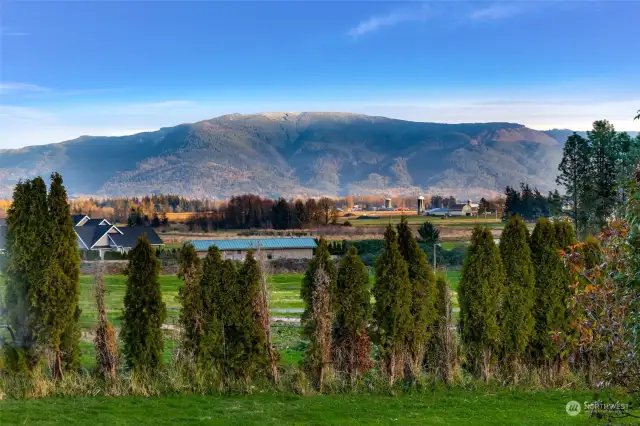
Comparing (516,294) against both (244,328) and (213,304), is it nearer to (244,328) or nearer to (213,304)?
(244,328)

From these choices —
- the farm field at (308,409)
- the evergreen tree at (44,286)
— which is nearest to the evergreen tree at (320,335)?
the farm field at (308,409)

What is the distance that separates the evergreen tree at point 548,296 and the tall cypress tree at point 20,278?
30.2ft

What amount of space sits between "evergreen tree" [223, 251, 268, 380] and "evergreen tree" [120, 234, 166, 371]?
120 cm

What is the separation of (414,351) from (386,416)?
8.47 feet

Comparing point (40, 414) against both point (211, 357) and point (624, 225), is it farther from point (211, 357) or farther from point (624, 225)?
point (624, 225)

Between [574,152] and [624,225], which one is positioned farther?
[574,152]

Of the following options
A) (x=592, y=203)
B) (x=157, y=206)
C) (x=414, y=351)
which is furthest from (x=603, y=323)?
(x=157, y=206)

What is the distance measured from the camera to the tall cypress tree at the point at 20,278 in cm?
1040

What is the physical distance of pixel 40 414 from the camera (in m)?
8.79

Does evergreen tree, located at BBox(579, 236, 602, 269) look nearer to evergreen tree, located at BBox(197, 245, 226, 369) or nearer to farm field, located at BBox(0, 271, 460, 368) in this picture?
farm field, located at BBox(0, 271, 460, 368)

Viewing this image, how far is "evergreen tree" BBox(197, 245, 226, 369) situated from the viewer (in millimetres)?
10883

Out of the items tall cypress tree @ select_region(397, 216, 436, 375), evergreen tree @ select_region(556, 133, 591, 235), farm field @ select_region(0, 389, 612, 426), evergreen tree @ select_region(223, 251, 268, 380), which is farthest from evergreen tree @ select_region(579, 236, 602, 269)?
evergreen tree @ select_region(556, 133, 591, 235)

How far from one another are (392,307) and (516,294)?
246cm

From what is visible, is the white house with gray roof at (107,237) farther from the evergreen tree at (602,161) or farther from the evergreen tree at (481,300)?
the evergreen tree at (481,300)
